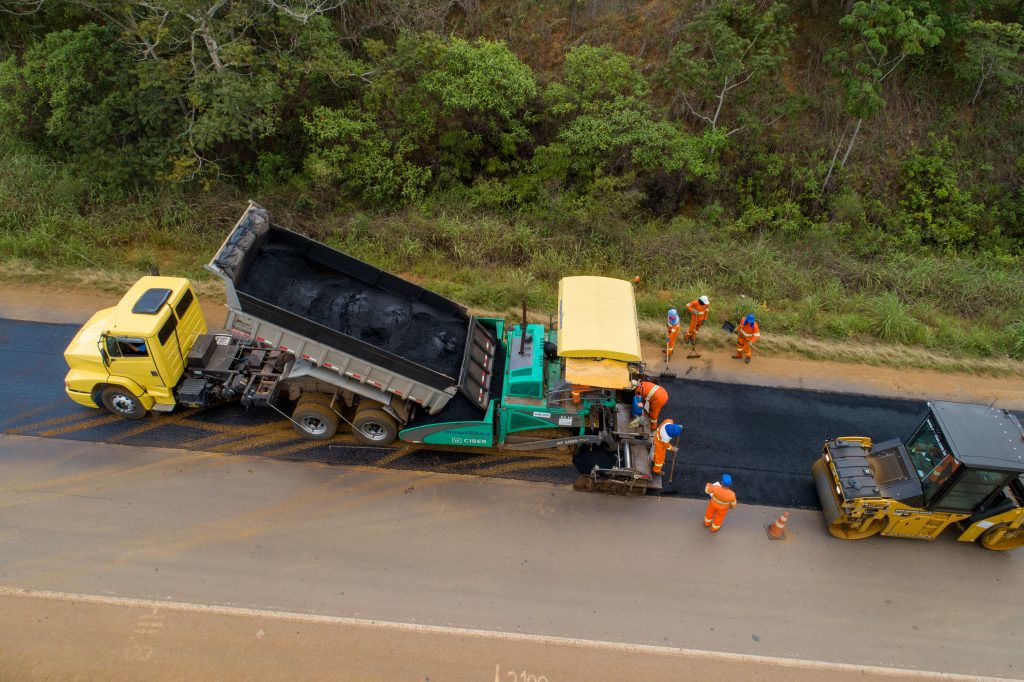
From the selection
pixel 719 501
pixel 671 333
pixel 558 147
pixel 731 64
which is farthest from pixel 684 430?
pixel 731 64

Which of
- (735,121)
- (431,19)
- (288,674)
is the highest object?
(431,19)

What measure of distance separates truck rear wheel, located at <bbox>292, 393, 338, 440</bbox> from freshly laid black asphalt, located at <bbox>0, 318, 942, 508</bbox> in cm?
20

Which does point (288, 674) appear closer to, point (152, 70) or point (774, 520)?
point (774, 520)

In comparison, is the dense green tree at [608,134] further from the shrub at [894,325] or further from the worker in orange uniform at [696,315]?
the shrub at [894,325]

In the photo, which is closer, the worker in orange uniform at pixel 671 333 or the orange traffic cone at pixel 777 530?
the orange traffic cone at pixel 777 530

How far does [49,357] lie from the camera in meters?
10.7

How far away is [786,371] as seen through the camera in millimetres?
11586

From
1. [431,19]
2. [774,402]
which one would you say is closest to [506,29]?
[431,19]

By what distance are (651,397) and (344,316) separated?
4.75 m

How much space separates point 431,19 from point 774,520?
15358mm

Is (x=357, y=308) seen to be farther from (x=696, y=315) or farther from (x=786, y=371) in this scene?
(x=786, y=371)

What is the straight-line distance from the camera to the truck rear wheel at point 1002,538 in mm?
8320

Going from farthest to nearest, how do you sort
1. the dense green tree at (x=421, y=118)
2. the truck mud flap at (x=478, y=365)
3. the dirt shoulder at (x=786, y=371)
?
the dense green tree at (x=421, y=118)
the dirt shoulder at (x=786, y=371)
the truck mud flap at (x=478, y=365)

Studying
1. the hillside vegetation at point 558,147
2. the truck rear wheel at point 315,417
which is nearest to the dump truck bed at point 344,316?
the truck rear wheel at point 315,417
